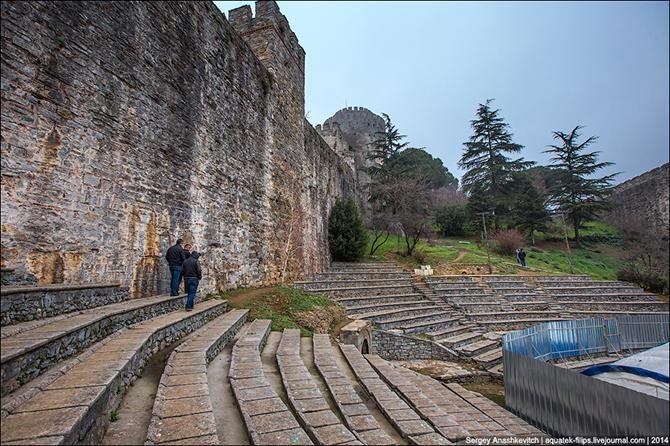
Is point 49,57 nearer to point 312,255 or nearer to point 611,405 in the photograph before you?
point 611,405

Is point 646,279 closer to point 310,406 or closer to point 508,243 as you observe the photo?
point 508,243

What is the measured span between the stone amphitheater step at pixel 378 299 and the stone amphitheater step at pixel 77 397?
7.57m

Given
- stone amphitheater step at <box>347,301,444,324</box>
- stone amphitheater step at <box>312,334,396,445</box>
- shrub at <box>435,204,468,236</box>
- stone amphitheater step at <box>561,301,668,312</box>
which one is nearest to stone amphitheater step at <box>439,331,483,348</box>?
stone amphitheater step at <box>347,301,444,324</box>

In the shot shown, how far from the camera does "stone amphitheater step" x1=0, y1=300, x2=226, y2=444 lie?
163 cm

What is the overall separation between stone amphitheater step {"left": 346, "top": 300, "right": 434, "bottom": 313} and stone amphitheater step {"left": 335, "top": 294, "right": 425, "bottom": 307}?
0.23m

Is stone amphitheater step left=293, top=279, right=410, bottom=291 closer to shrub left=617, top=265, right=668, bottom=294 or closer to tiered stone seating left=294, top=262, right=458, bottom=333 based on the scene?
tiered stone seating left=294, top=262, right=458, bottom=333

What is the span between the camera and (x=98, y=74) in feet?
16.6

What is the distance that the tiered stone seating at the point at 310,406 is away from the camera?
2252mm

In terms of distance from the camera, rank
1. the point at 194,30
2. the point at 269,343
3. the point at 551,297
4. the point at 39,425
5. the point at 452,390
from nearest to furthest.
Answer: the point at 39,425 → the point at 452,390 → the point at 269,343 → the point at 194,30 → the point at 551,297

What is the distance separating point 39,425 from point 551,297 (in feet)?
51.4

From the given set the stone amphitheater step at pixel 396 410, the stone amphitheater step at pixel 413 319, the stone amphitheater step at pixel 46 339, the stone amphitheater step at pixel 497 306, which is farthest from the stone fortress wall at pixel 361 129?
the stone amphitheater step at pixel 46 339

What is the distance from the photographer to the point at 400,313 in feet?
33.8

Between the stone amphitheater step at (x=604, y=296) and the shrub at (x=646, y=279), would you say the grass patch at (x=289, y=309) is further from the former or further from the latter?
the shrub at (x=646, y=279)

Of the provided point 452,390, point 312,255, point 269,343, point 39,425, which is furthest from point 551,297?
point 39,425
